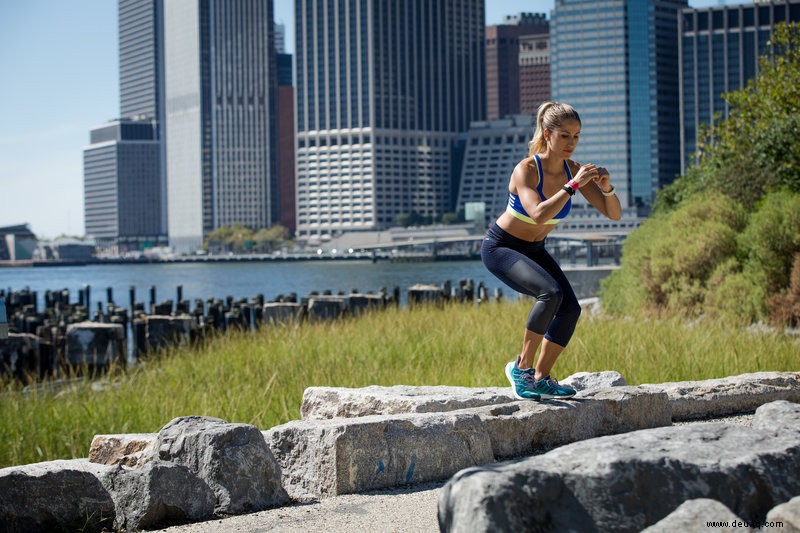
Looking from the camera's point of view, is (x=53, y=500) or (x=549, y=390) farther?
(x=549, y=390)

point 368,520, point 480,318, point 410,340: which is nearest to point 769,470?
point 368,520

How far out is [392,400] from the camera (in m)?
5.93

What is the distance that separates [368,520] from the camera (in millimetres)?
4555

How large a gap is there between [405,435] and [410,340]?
5.86m

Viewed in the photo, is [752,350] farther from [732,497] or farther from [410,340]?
[732,497]

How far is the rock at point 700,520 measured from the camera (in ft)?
11.2

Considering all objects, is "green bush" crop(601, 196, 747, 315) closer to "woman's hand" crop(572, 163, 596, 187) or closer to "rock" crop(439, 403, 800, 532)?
"woman's hand" crop(572, 163, 596, 187)

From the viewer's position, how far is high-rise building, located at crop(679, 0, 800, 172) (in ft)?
536

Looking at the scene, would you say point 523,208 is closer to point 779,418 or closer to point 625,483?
→ point 779,418

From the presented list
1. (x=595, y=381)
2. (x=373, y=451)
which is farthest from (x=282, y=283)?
(x=373, y=451)

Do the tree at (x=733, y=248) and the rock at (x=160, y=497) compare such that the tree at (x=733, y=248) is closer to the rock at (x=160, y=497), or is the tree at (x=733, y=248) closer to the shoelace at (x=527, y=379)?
the shoelace at (x=527, y=379)

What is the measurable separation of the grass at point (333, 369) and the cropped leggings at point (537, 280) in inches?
84.9

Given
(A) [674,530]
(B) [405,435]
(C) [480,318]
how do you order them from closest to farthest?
(A) [674,530] → (B) [405,435] → (C) [480,318]

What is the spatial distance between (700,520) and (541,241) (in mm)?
2875
